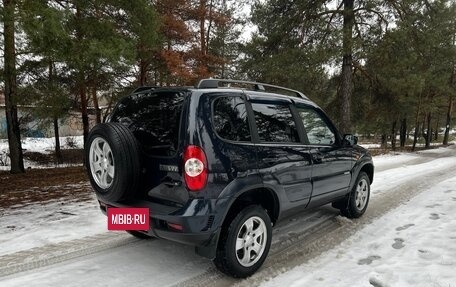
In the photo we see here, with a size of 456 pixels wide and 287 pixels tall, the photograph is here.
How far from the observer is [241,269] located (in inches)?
140

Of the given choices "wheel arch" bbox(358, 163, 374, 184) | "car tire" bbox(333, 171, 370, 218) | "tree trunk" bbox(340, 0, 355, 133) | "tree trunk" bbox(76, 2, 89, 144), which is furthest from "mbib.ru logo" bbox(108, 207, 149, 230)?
"tree trunk" bbox(340, 0, 355, 133)

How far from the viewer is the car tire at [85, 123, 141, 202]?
11.0ft

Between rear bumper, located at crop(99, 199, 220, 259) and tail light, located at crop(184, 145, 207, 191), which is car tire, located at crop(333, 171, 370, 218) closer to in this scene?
rear bumper, located at crop(99, 199, 220, 259)

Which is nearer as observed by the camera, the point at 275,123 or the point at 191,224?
the point at 191,224

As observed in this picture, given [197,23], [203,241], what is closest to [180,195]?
[203,241]

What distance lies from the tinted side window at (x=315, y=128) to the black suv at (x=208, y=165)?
309 millimetres

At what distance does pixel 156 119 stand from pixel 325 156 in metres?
2.39

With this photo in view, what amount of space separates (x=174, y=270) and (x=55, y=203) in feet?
13.6

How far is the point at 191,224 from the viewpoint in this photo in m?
3.17

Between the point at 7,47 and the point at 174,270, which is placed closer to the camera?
the point at 174,270

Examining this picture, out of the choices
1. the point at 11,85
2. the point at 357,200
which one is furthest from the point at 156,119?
the point at 11,85

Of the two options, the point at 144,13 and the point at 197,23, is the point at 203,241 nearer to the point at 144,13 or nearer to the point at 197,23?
the point at 144,13

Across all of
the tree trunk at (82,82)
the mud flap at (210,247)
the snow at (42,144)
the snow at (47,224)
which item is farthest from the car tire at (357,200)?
the snow at (42,144)

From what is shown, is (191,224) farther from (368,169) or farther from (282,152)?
(368,169)
